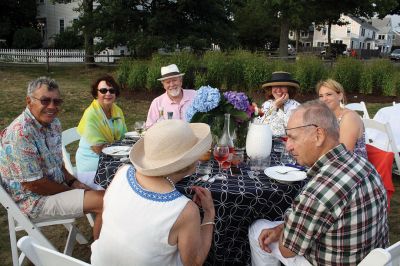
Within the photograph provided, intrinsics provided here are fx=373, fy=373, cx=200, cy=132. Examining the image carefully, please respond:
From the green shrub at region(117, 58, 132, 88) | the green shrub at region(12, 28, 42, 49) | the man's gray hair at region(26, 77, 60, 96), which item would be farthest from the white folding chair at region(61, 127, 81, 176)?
the green shrub at region(12, 28, 42, 49)

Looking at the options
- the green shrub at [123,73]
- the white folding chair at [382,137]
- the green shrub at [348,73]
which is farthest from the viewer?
the green shrub at [123,73]

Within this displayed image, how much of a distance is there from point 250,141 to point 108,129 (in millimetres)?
1707

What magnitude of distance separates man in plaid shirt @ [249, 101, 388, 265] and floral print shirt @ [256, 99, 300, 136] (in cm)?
200

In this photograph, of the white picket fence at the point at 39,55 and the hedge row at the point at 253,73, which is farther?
the white picket fence at the point at 39,55

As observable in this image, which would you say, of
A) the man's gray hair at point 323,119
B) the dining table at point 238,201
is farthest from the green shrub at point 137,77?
the man's gray hair at point 323,119

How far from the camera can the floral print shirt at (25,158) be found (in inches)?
105

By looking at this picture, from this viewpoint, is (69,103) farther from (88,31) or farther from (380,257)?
(380,257)

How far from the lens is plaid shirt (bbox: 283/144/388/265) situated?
1.75 metres

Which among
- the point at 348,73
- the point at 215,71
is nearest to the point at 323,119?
the point at 215,71

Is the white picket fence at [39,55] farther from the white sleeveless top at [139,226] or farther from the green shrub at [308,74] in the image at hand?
the white sleeveless top at [139,226]

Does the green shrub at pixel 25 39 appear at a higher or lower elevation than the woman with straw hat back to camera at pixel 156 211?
higher

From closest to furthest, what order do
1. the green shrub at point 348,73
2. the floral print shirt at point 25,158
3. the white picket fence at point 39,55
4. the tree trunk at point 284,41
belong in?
1. the floral print shirt at point 25,158
2. the green shrub at point 348,73
3. the white picket fence at point 39,55
4. the tree trunk at point 284,41

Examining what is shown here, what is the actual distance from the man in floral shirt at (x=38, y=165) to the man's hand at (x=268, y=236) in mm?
1184

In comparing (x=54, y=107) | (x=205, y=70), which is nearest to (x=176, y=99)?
(x=54, y=107)
